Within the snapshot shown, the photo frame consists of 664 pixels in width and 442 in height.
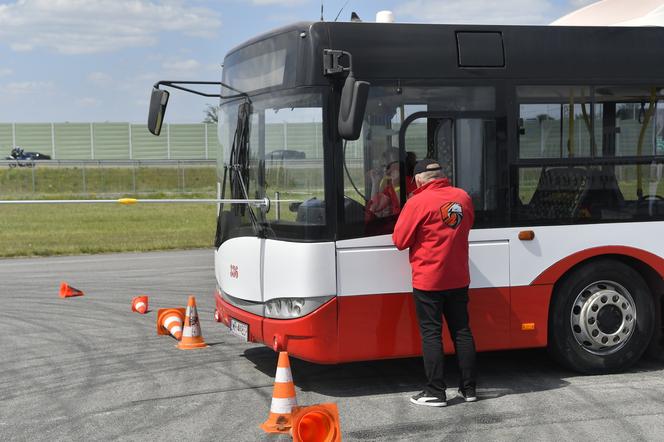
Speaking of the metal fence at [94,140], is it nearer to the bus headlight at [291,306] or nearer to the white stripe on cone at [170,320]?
the white stripe on cone at [170,320]

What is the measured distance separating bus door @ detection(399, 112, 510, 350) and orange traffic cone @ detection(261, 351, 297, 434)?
1.76m

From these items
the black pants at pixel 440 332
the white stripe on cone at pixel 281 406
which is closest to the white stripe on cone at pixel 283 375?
the white stripe on cone at pixel 281 406

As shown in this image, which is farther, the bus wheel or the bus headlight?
the bus wheel

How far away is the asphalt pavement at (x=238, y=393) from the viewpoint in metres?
6.06

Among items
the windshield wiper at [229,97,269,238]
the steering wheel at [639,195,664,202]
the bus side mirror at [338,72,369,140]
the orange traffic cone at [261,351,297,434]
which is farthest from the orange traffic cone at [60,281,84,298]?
the steering wheel at [639,195,664,202]

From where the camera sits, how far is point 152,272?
15.3 metres

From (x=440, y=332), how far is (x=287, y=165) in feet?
5.75

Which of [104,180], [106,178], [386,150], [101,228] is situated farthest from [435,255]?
[106,178]

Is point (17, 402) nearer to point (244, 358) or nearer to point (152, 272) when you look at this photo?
point (244, 358)

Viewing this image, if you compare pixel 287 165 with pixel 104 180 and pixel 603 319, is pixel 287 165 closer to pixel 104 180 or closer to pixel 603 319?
pixel 603 319

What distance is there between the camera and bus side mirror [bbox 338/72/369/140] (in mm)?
6301

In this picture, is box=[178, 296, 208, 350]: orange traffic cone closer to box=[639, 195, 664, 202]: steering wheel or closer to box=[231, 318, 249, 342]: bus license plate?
box=[231, 318, 249, 342]: bus license plate

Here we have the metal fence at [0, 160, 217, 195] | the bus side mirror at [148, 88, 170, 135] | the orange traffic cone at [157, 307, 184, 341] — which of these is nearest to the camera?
the bus side mirror at [148, 88, 170, 135]

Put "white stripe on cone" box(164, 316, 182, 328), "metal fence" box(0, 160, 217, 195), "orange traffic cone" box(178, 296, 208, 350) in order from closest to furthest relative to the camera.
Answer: "orange traffic cone" box(178, 296, 208, 350), "white stripe on cone" box(164, 316, 182, 328), "metal fence" box(0, 160, 217, 195)
